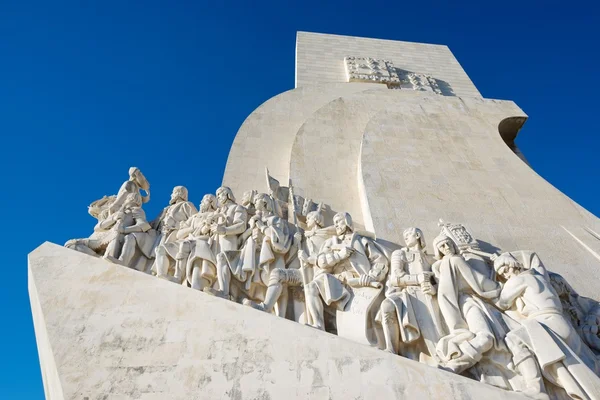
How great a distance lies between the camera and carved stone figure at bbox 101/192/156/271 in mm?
5082

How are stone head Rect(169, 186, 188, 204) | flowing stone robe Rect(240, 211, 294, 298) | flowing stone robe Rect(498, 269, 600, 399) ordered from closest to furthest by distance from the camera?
flowing stone robe Rect(498, 269, 600, 399) < flowing stone robe Rect(240, 211, 294, 298) < stone head Rect(169, 186, 188, 204)

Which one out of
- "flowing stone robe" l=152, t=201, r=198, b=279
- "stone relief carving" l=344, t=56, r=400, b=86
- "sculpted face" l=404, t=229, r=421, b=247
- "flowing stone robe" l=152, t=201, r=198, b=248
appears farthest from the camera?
"stone relief carving" l=344, t=56, r=400, b=86

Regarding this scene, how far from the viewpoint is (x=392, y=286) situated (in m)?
4.09

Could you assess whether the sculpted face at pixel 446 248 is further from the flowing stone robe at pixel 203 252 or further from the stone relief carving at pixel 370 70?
the stone relief carving at pixel 370 70

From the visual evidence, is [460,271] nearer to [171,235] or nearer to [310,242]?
[310,242]

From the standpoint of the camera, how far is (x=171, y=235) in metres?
5.42

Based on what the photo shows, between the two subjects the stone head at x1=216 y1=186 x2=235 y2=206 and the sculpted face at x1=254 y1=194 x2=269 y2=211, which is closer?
the sculpted face at x1=254 y1=194 x2=269 y2=211

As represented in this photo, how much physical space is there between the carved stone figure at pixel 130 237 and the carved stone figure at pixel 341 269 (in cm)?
221

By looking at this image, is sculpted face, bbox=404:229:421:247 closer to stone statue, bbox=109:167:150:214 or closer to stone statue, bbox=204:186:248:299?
stone statue, bbox=204:186:248:299

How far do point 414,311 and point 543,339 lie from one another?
982mm

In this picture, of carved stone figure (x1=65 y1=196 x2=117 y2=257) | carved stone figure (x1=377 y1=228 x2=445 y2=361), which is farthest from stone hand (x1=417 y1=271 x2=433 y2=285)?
carved stone figure (x1=65 y1=196 x2=117 y2=257)

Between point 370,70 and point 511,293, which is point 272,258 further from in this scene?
point 370,70

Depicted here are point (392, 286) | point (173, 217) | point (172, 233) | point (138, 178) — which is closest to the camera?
point (392, 286)

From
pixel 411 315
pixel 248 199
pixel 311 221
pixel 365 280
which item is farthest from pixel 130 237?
pixel 411 315
